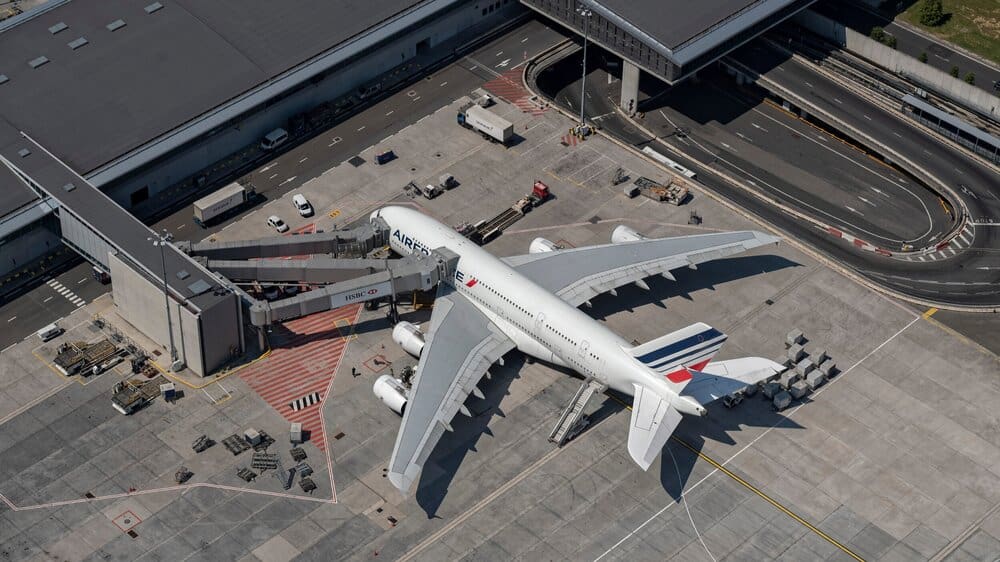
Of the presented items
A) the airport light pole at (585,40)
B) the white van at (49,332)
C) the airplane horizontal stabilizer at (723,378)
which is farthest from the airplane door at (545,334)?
the white van at (49,332)

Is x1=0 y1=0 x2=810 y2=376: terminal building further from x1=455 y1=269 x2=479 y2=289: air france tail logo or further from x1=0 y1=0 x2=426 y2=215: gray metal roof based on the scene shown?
x1=455 y1=269 x2=479 y2=289: air france tail logo

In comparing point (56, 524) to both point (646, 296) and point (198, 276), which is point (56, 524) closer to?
point (198, 276)

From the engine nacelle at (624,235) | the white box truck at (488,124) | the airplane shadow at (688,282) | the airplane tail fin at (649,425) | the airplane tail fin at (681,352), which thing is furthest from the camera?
the white box truck at (488,124)

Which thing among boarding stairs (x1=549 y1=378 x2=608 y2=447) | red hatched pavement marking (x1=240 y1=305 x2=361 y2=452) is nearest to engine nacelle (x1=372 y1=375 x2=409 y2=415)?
red hatched pavement marking (x1=240 y1=305 x2=361 y2=452)

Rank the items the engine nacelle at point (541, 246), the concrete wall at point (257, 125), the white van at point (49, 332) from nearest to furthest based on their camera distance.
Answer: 1. the white van at point (49, 332)
2. the engine nacelle at point (541, 246)
3. the concrete wall at point (257, 125)

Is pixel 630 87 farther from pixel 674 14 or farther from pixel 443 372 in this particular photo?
pixel 443 372

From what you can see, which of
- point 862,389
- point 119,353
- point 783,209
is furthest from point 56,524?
point 783,209

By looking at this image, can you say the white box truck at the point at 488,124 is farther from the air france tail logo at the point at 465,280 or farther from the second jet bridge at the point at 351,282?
the air france tail logo at the point at 465,280
